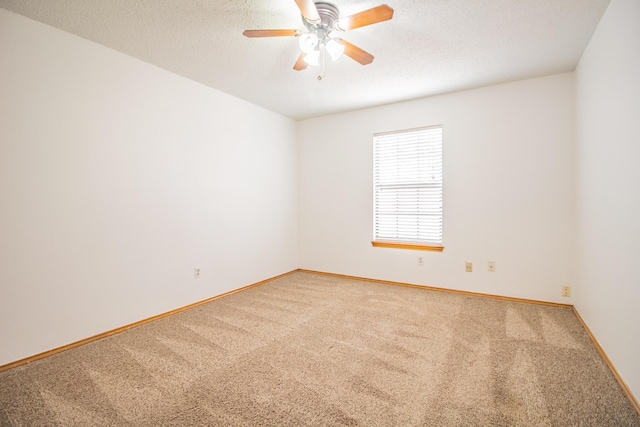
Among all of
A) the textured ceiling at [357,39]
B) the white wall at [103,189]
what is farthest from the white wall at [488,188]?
the white wall at [103,189]

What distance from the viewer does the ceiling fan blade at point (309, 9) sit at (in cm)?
160

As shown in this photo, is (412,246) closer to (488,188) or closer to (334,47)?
(488,188)

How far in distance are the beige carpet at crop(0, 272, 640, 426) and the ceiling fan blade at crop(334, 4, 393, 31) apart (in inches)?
87.7

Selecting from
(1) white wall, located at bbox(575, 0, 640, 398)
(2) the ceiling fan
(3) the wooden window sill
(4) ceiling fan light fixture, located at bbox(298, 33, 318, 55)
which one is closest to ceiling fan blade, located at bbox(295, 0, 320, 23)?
(2) the ceiling fan

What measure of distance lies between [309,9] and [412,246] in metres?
2.99

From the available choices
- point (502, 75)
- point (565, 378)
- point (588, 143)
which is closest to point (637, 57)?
point (588, 143)

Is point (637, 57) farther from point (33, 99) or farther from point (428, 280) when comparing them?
point (33, 99)

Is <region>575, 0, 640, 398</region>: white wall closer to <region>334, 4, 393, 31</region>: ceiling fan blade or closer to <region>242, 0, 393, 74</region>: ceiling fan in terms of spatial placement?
<region>334, 4, 393, 31</region>: ceiling fan blade

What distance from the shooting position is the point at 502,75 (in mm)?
3033

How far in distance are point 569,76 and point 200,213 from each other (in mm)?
4212

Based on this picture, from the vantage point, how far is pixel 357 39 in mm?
2346

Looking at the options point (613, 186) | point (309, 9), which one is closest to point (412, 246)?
point (613, 186)

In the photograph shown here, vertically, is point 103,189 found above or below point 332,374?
above

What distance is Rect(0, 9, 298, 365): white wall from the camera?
2.04 metres
